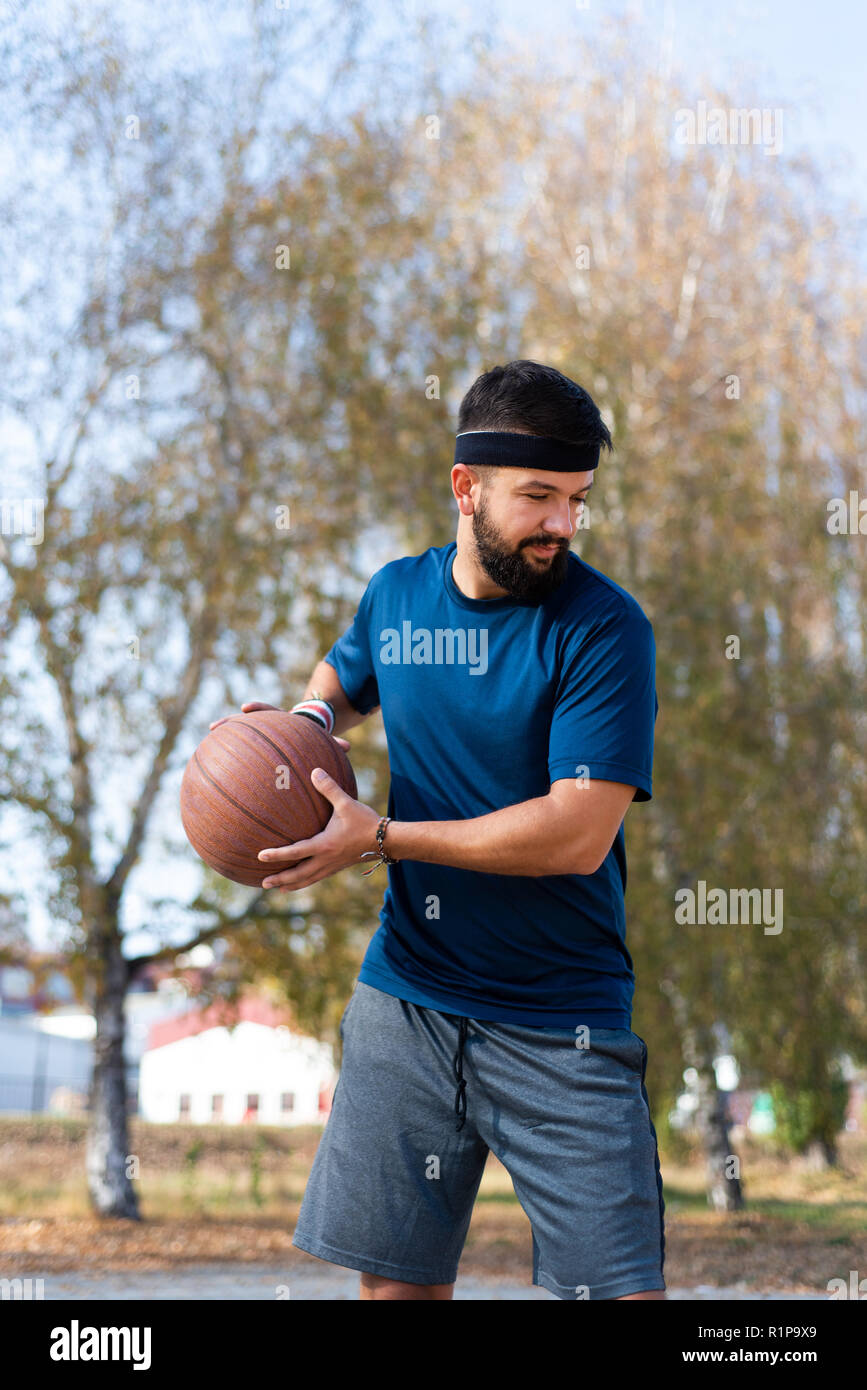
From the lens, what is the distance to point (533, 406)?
2.63 m

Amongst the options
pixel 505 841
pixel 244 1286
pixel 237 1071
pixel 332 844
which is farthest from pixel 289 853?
pixel 237 1071

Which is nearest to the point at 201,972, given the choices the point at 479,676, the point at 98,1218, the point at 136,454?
the point at 98,1218

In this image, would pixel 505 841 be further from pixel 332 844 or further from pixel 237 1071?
pixel 237 1071

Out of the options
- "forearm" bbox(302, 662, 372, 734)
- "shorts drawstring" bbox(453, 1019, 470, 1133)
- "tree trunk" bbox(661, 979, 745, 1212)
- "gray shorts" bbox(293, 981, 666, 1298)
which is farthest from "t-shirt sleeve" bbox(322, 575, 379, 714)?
"tree trunk" bbox(661, 979, 745, 1212)

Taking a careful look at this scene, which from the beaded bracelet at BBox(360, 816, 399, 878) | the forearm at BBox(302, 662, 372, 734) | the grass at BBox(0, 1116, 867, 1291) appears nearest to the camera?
the beaded bracelet at BBox(360, 816, 399, 878)

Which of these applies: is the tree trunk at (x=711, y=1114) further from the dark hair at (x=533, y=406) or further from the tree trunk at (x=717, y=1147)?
the dark hair at (x=533, y=406)

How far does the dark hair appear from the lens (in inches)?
102

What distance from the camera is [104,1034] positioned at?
29.1ft

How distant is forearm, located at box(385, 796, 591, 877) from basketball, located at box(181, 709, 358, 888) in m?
0.28

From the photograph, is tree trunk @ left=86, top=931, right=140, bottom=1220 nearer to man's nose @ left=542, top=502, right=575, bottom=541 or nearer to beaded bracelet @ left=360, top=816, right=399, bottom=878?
beaded bracelet @ left=360, top=816, right=399, bottom=878

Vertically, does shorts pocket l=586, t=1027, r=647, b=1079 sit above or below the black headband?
below

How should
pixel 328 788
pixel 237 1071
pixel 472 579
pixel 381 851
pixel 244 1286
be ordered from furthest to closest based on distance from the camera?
pixel 237 1071 < pixel 244 1286 < pixel 472 579 < pixel 328 788 < pixel 381 851

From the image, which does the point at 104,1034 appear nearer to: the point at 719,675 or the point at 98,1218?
the point at 98,1218

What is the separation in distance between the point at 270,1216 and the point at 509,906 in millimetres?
7125
